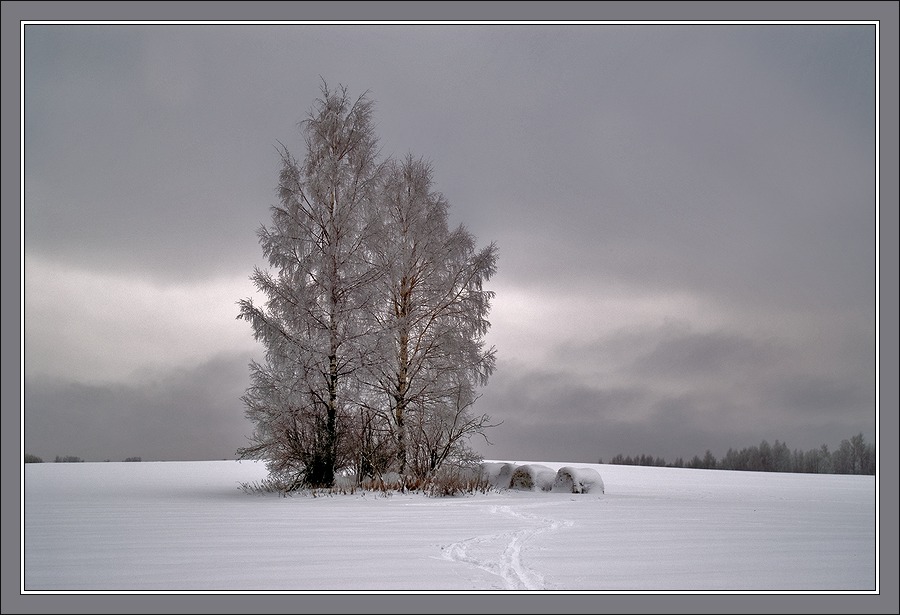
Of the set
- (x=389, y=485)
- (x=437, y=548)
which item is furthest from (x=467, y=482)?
(x=437, y=548)

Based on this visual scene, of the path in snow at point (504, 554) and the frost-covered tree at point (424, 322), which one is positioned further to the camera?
the frost-covered tree at point (424, 322)

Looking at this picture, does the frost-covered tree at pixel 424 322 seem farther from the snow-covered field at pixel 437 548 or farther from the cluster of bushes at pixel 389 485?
the snow-covered field at pixel 437 548

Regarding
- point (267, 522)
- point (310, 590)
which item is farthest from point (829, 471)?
point (310, 590)

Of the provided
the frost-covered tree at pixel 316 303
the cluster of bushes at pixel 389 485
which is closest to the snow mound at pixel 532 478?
the cluster of bushes at pixel 389 485

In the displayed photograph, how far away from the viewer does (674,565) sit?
612cm

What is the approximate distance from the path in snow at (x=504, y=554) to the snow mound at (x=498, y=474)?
30.7ft

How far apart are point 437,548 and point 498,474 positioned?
1222 centimetres

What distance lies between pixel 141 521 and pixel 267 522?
178cm

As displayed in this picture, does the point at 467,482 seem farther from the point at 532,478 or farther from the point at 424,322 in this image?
the point at 424,322

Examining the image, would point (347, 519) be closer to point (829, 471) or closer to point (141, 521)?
point (141, 521)

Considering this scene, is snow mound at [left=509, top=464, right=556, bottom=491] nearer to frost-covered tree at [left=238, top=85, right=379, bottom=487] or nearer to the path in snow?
frost-covered tree at [left=238, top=85, right=379, bottom=487]

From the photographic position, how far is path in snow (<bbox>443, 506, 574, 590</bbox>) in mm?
5426

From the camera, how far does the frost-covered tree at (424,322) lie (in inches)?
684

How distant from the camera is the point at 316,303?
16.3m
